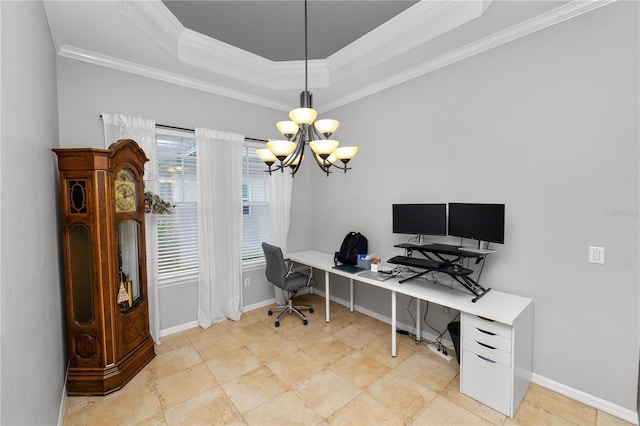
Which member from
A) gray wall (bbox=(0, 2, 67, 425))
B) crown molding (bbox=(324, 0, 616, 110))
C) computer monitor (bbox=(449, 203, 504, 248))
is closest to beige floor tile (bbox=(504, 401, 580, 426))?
computer monitor (bbox=(449, 203, 504, 248))

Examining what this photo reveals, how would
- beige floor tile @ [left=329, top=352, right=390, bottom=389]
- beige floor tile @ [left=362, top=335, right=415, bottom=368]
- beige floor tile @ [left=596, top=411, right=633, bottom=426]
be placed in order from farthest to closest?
beige floor tile @ [left=362, top=335, right=415, bottom=368], beige floor tile @ [left=329, top=352, right=390, bottom=389], beige floor tile @ [left=596, top=411, right=633, bottom=426]

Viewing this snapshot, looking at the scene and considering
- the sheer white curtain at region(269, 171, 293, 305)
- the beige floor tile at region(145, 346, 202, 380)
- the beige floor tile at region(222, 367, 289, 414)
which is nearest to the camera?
the beige floor tile at region(222, 367, 289, 414)

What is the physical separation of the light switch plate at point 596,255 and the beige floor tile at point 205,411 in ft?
8.96

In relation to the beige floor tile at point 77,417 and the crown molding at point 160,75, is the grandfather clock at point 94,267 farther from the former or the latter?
the crown molding at point 160,75

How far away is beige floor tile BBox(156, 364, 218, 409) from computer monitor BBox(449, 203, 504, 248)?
2483 mm

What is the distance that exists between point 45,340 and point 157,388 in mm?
964

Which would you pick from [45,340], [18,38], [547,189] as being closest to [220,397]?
[45,340]

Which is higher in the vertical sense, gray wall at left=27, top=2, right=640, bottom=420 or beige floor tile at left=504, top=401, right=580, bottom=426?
gray wall at left=27, top=2, right=640, bottom=420

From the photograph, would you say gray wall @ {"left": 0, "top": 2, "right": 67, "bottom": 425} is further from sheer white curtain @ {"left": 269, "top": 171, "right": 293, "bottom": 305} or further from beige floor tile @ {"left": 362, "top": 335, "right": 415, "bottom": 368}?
beige floor tile @ {"left": 362, "top": 335, "right": 415, "bottom": 368}

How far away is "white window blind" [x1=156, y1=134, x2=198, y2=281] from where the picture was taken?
302 cm

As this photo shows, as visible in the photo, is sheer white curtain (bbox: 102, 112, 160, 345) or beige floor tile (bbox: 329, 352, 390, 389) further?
sheer white curtain (bbox: 102, 112, 160, 345)

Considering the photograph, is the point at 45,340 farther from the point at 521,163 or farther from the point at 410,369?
the point at 521,163

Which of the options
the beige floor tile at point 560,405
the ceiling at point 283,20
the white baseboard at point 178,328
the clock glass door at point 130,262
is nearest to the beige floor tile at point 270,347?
the white baseboard at point 178,328

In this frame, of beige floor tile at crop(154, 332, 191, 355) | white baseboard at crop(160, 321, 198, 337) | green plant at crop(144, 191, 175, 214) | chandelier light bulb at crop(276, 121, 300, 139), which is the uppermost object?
chandelier light bulb at crop(276, 121, 300, 139)
